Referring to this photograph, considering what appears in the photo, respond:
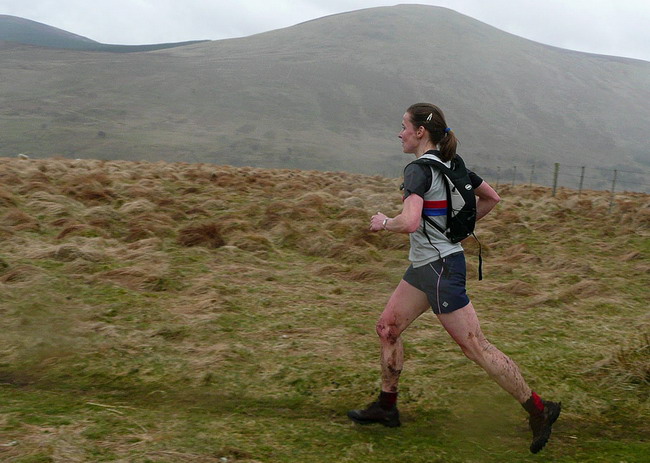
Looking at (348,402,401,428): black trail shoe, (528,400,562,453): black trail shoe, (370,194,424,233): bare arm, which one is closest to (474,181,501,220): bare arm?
(370,194,424,233): bare arm

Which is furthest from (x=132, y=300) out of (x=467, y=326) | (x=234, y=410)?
(x=467, y=326)

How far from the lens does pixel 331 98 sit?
139 m

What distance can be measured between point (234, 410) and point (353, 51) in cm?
16158

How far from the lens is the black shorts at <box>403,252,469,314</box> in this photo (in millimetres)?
3662

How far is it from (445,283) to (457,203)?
0.45m

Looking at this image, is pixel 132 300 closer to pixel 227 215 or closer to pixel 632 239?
pixel 227 215

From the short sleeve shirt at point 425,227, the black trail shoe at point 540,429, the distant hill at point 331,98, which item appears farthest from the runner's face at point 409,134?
the distant hill at point 331,98

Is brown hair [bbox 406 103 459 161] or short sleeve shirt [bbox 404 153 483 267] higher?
brown hair [bbox 406 103 459 161]

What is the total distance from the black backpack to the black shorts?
13 cm

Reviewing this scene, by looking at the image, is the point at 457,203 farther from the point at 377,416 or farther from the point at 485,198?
the point at 377,416

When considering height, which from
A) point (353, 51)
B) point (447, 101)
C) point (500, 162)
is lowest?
point (500, 162)

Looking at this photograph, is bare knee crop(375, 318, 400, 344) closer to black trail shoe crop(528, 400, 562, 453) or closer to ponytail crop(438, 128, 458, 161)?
black trail shoe crop(528, 400, 562, 453)

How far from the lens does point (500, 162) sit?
128 metres

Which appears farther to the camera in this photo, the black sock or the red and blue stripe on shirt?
the black sock
